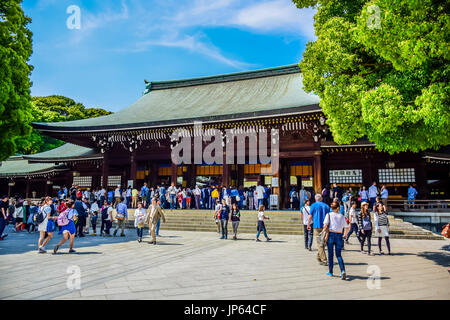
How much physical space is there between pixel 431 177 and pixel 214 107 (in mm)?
15111

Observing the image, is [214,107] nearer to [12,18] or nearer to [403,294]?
[12,18]

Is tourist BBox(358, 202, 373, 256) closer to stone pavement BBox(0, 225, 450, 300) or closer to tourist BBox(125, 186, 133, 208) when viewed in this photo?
stone pavement BBox(0, 225, 450, 300)

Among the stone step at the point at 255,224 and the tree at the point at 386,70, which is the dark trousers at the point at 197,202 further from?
the tree at the point at 386,70

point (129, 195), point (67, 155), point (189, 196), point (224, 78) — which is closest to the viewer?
point (189, 196)

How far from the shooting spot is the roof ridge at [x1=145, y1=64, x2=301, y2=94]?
907 inches

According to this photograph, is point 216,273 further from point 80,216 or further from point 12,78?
point 12,78

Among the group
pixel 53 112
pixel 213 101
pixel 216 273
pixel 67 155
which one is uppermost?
pixel 53 112

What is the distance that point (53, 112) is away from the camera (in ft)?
132

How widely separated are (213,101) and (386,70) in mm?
14951

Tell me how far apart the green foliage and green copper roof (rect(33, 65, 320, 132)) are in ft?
67.1

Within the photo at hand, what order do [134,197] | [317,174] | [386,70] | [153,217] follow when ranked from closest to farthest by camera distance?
[386,70], [153,217], [317,174], [134,197]

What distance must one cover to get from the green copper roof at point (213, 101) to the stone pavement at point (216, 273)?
817 centimetres

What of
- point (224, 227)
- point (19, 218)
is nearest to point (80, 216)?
point (19, 218)

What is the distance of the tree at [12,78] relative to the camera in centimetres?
1046
